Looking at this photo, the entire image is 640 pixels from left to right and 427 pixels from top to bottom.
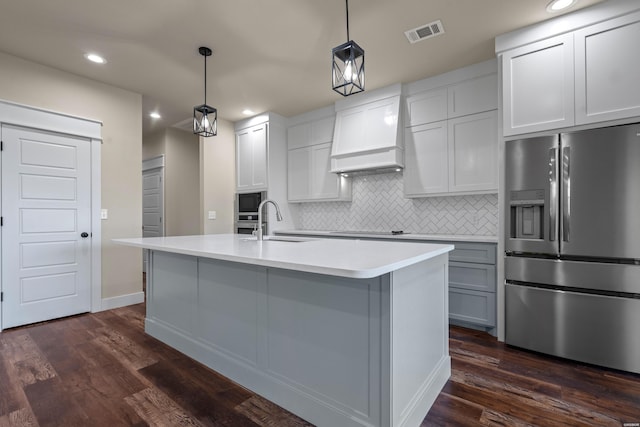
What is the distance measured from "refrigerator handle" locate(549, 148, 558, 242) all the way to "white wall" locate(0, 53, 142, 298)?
4.36 metres

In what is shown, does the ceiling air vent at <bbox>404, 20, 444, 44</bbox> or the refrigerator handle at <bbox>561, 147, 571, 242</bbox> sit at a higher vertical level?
the ceiling air vent at <bbox>404, 20, 444, 44</bbox>

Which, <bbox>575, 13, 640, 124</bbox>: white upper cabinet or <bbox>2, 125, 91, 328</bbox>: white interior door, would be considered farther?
<bbox>2, 125, 91, 328</bbox>: white interior door

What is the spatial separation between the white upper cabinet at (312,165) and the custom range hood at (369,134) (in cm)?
26

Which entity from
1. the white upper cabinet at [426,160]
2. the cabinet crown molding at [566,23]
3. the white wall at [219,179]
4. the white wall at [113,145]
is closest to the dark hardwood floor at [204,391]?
the white wall at [113,145]

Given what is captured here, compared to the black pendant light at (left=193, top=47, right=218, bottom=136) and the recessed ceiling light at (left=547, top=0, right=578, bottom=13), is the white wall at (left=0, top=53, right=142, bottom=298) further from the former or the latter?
the recessed ceiling light at (left=547, top=0, right=578, bottom=13)

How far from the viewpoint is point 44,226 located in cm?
325

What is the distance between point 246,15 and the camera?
248 centimetres

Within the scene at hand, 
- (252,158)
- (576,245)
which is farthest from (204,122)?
(576,245)

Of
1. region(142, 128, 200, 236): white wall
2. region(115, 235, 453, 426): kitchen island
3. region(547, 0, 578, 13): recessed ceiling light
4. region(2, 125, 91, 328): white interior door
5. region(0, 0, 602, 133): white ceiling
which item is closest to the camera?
region(115, 235, 453, 426): kitchen island

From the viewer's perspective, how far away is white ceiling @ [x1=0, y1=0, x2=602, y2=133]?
7.80ft

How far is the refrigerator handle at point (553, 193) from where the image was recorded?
2404 mm

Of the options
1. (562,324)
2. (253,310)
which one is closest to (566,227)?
(562,324)

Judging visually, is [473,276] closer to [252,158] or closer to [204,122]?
[204,122]

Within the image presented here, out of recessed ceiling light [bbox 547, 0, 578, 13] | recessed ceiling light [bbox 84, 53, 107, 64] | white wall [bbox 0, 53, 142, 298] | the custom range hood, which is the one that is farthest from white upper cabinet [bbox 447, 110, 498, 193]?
white wall [bbox 0, 53, 142, 298]
